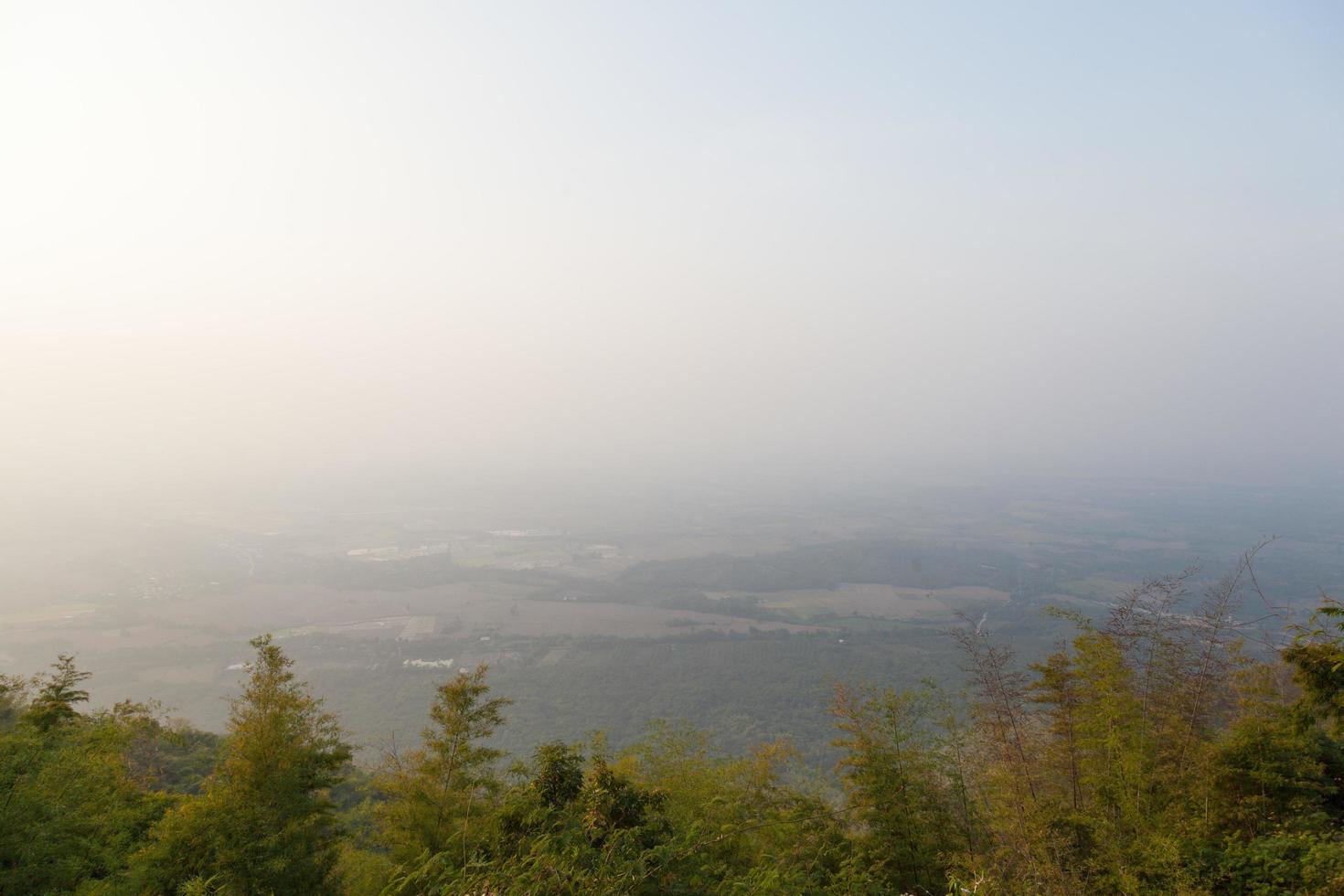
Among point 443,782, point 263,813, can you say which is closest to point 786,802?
point 443,782

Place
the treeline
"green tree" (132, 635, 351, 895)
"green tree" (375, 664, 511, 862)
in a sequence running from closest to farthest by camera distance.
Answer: the treeline → "green tree" (132, 635, 351, 895) → "green tree" (375, 664, 511, 862)

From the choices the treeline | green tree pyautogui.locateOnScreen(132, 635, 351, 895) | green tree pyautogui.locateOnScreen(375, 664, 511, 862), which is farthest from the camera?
green tree pyautogui.locateOnScreen(375, 664, 511, 862)

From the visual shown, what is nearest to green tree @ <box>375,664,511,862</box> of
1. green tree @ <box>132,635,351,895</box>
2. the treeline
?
the treeline

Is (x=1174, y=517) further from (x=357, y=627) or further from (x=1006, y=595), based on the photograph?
(x=357, y=627)

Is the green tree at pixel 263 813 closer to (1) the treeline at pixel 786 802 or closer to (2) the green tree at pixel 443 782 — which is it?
(1) the treeline at pixel 786 802

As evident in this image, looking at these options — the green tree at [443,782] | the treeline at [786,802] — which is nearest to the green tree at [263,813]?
the treeline at [786,802]

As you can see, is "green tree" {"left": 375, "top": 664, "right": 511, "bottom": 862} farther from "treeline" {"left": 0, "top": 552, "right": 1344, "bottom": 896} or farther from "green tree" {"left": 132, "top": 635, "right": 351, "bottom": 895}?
"green tree" {"left": 132, "top": 635, "right": 351, "bottom": 895}

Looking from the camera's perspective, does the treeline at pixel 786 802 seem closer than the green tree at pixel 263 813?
Yes

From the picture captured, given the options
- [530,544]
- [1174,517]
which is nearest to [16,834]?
[530,544]
